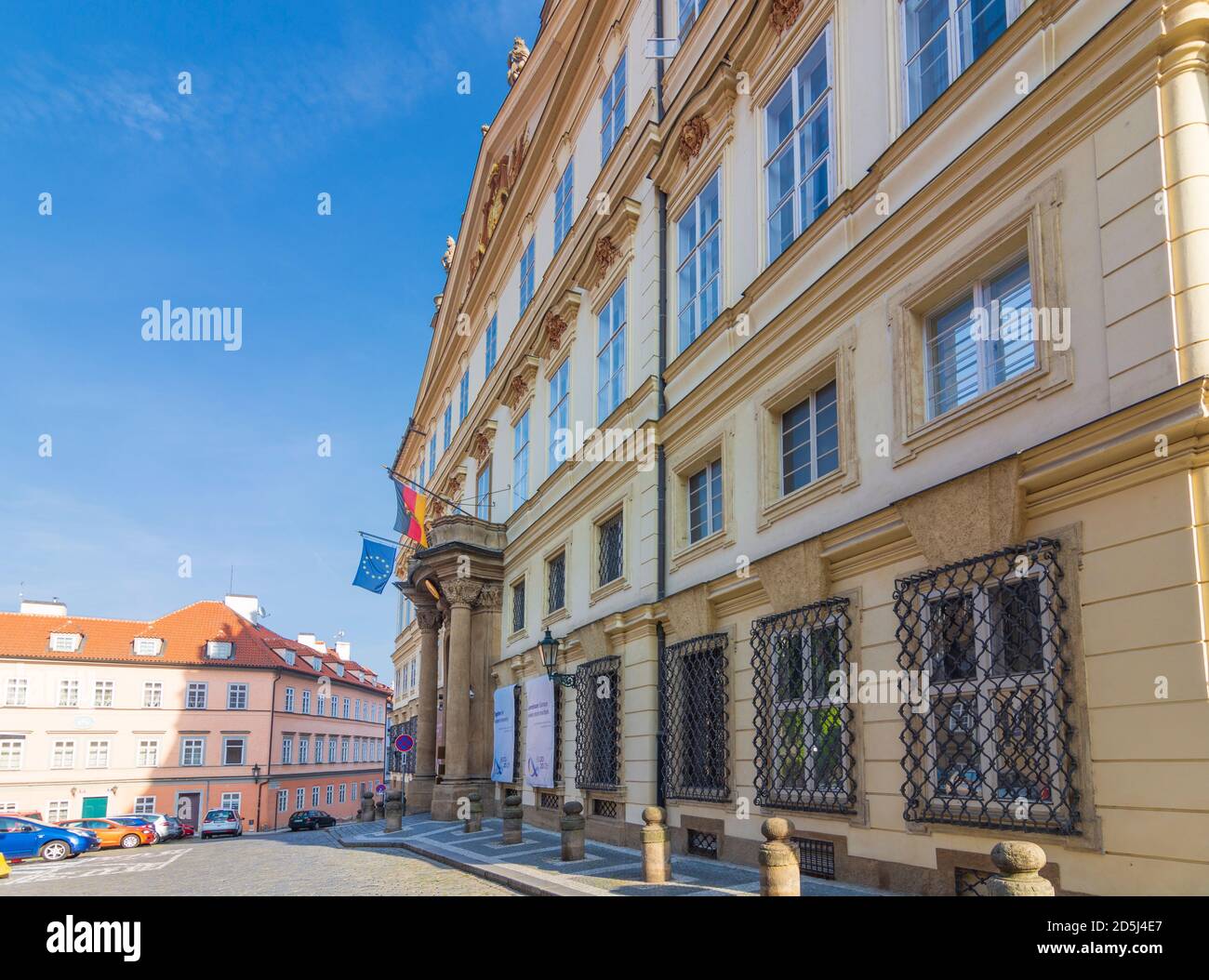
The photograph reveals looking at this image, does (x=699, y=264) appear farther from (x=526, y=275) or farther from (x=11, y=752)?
(x=11, y=752)

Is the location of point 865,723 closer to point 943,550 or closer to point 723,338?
point 943,550

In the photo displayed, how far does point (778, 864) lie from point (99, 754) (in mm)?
54485

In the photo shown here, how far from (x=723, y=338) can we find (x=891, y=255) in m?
4.38

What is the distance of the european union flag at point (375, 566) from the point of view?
3072cm

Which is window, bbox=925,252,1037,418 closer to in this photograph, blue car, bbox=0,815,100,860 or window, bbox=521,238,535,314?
window, bbox=521,238,535,314

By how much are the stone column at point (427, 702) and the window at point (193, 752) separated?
29.0 metres

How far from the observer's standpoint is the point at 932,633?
9922mm

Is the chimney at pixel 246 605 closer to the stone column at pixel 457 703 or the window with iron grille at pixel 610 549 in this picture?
the stone column at pixel 457 703

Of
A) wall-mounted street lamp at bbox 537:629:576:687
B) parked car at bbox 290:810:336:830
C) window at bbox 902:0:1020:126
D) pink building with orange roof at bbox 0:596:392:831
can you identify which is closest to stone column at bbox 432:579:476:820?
wall-mounted street lamp at bbox 537:629:576:687

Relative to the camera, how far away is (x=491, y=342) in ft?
108

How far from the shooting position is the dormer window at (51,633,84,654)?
55.8m

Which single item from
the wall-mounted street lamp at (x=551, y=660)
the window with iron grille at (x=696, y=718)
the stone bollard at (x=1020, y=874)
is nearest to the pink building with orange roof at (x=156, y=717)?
the wall-mounted street lamp at (x=551, y=660)
